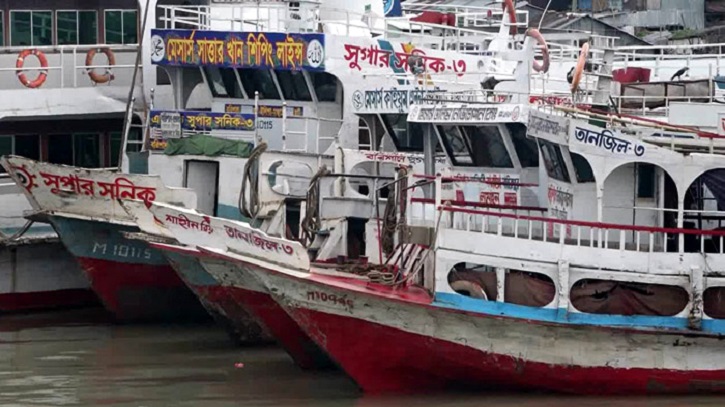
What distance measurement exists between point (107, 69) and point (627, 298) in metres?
10.7

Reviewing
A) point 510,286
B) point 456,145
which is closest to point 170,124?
point 456,145

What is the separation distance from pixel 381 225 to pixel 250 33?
554 cm

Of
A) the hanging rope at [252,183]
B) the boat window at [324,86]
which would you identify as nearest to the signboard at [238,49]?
the boat window at [324,86]

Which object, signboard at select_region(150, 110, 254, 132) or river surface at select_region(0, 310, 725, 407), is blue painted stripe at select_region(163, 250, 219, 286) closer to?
river surface at select_region(0, 310, 725, 407)

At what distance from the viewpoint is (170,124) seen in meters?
25.0

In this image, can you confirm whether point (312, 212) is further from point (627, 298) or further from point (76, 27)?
point (76, 27)

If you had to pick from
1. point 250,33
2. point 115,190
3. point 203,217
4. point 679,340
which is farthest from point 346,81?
point 679,340

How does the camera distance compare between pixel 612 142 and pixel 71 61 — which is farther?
pixel 71 61

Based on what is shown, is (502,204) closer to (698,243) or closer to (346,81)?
(698,243)

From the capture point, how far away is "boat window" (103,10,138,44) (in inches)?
1067

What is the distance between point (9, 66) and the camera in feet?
85.9

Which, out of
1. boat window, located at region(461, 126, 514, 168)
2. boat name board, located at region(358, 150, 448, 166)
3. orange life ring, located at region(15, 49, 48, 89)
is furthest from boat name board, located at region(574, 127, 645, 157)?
orange life ring, located at region(15, 49, 48, 89)

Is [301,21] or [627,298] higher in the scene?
[301,21]

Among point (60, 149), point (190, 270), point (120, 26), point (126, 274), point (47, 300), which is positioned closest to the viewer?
point (190, 270)
